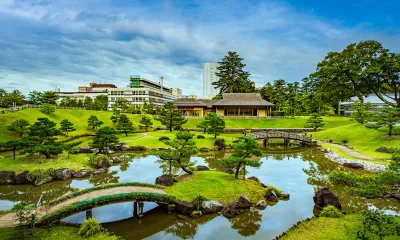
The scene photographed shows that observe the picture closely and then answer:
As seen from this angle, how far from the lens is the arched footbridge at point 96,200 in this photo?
922 cm

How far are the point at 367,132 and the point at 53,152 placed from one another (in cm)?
3434

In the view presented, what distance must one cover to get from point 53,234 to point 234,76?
62037 millimetres

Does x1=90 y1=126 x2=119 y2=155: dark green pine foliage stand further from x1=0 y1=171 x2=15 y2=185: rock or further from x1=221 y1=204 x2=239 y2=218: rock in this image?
x1=221 y1=204 x2=239 y2=218: rock

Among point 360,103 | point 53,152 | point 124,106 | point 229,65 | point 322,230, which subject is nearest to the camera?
point 322,230

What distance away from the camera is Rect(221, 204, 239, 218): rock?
1102 centimetres

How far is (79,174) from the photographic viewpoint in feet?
56.9

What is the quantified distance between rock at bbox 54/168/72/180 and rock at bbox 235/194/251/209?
12643 mm

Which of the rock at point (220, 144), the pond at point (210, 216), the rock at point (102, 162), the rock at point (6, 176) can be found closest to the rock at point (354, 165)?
the pond at point (210, 216)

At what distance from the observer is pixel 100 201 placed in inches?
404

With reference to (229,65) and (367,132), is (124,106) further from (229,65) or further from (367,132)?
(367,132)

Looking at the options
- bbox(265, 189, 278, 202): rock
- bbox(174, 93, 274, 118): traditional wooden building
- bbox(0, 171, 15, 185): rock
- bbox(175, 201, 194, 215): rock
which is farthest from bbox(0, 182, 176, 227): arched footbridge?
bbox(174, 93, 274, 118): traditional wooden building

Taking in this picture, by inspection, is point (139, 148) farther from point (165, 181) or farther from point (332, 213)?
point (332, 213)

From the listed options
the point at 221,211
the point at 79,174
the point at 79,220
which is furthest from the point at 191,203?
the point at 79,174

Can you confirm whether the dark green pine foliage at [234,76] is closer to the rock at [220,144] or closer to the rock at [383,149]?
the rock at [220,144]
